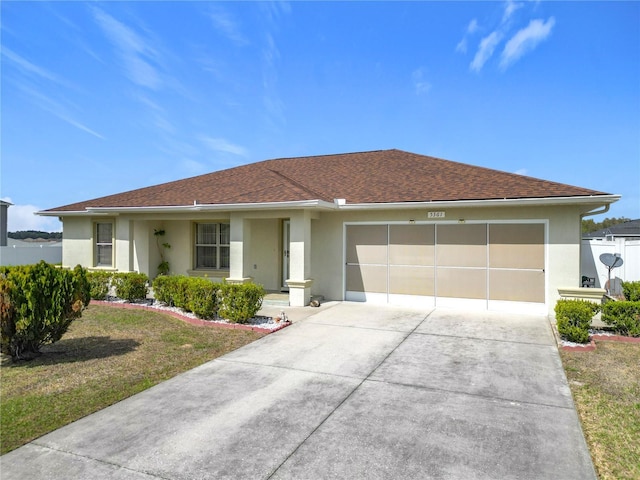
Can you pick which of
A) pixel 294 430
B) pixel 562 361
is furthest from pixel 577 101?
pixel 294 430

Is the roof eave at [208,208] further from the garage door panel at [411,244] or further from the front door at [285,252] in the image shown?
the garage door panel at [411,244]

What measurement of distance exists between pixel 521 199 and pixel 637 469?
24.4ft

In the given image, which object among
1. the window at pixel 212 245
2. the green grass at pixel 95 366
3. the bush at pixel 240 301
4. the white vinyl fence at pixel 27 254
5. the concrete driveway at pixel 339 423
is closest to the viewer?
the concrete driveway at pixel 339 423

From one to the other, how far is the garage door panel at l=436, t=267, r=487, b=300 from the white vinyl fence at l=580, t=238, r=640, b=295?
7.24 meters

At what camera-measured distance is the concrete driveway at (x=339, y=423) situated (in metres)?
3.40

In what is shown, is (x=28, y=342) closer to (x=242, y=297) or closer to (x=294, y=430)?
(x=242, y=297)

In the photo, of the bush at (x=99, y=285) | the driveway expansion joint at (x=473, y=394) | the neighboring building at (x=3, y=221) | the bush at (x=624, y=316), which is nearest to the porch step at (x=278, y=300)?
the bush at (x=99, y=285)


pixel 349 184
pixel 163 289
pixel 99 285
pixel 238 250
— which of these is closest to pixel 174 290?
pixel 163 289

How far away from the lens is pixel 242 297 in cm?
884

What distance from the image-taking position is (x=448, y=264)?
36.5ft

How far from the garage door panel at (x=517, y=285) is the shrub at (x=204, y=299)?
7553 millimetres

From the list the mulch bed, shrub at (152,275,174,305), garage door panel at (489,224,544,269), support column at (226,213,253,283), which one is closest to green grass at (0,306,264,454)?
the mulch bed

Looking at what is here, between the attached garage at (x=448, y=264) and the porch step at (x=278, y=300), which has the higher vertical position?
the attached garage at (x=448, y=264)

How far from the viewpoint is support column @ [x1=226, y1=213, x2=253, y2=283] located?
39.3 feet
